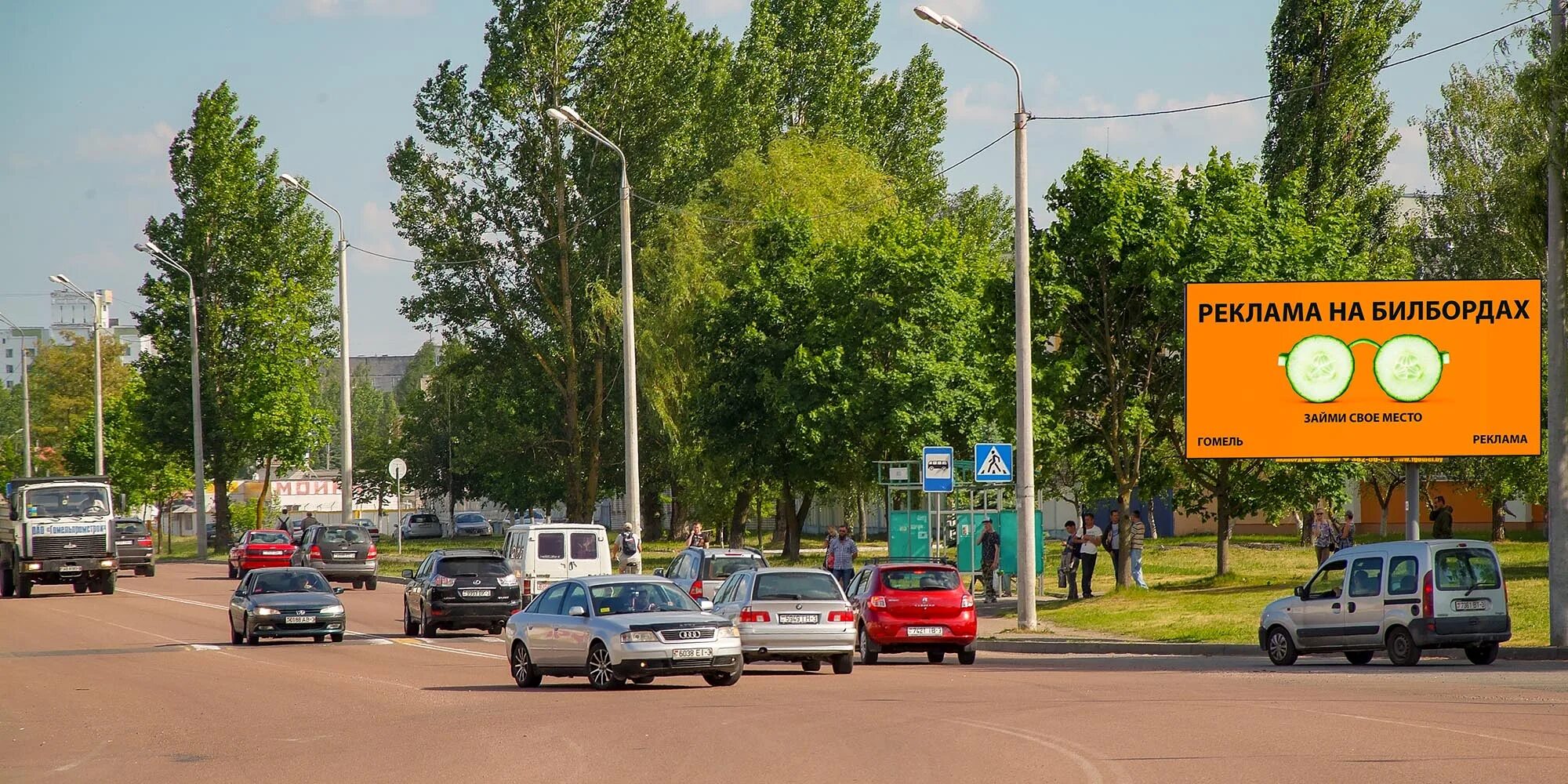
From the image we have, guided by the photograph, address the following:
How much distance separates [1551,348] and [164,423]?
64547 mm

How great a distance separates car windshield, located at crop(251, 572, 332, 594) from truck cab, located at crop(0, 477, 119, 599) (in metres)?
16.6

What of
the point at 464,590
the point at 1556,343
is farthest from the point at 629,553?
the point at 1556,343

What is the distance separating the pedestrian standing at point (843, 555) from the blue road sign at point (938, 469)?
4604mm

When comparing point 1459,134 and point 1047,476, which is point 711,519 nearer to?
point 1047,476

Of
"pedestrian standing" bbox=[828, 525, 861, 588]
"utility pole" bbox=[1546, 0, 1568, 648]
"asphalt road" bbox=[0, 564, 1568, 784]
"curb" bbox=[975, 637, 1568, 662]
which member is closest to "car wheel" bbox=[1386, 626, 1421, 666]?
"asphalt road" bbox=[0, 564, 1568, 784]

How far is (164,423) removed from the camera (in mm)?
74938

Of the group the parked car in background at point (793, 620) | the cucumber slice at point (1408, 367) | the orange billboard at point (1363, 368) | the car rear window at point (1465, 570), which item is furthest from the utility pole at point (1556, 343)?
the parked car in background at point (793, 620)

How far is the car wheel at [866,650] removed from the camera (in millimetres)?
24125

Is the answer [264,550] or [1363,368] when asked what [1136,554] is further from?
[264,550]

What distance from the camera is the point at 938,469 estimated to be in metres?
30.3

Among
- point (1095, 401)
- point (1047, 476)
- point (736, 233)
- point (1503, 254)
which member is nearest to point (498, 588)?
point (1095, 401)

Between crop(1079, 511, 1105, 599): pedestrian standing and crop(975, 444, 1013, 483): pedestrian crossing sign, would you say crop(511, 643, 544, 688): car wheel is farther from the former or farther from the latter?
crop(1079, 511, 1105, 599): pedestrian standing

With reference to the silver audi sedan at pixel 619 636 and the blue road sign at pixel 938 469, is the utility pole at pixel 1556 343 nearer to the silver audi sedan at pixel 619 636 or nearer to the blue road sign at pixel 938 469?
the blue road sign at pixel 938 469

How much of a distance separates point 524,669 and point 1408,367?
17.2 meters
